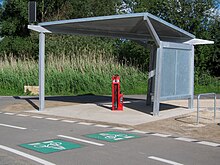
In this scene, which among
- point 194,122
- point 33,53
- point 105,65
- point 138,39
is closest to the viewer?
point 194,122

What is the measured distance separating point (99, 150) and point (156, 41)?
5835 millimetres

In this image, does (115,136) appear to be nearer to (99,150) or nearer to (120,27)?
(99,150)

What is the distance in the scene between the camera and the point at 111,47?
1208 inches

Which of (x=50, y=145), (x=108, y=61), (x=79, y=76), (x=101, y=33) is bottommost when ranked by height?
(x=50, y=145)

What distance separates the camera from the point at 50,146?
811cm

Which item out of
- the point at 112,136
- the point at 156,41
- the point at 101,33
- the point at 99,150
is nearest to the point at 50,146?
the point at 99,150

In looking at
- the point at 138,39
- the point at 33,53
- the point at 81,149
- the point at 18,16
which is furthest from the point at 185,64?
the point at 18,16

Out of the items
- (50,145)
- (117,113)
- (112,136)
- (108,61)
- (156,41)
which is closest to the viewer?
(50,145)

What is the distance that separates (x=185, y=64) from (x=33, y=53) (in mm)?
24337

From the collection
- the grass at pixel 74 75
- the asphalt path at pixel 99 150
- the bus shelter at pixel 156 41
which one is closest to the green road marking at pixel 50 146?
the asphalt path at pixel 99 150

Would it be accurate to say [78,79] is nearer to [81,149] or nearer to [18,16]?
[81,149]

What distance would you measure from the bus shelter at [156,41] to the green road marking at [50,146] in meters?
4.94

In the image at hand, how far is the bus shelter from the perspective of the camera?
1260 cm

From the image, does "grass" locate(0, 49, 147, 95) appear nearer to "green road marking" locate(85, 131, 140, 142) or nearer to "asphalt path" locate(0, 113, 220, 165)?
"asphalt path" locate(0, 113, 220, 165)
